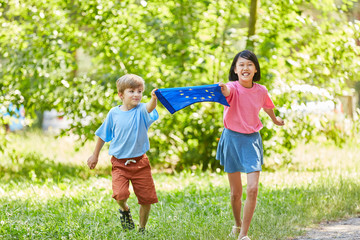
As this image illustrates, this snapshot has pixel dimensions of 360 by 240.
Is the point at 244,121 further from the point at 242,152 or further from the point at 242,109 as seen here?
the point at 242,152

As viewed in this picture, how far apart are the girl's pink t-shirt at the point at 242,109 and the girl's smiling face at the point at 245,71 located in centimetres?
5

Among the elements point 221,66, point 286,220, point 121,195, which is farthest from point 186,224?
point 221,66

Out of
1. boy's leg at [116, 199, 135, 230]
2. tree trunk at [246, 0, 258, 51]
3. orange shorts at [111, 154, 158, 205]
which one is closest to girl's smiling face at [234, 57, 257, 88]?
orange shorts at [111, 154, 158, 205]

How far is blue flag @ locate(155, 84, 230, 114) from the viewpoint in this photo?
4.12 metres

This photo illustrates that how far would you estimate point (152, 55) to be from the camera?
802 cm

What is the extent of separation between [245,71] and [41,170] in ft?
18.4

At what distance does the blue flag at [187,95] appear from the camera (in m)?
4.12

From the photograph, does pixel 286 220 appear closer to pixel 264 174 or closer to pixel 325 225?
pixel 325 225

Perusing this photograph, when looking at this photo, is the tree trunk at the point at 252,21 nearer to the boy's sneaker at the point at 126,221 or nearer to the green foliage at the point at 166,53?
the green foliage at the point at 166,53

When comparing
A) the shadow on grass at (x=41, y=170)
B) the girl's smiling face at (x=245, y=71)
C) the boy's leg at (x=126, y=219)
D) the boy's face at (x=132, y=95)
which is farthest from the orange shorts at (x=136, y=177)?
the shadow on grass at (x=41, y=170)

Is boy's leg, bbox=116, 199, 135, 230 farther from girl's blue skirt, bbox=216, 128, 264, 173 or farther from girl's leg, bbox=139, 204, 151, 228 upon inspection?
A: girl's blue skirt, bbox=216, 128, 264, 173

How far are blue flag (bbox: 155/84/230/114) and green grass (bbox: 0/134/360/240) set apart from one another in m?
1.06

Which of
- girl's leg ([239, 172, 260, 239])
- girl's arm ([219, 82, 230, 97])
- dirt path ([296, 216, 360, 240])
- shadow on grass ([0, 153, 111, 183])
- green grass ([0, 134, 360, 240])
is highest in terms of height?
girl's arm ([219, 82, 230, 97])

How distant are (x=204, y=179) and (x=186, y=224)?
9.62 ft
